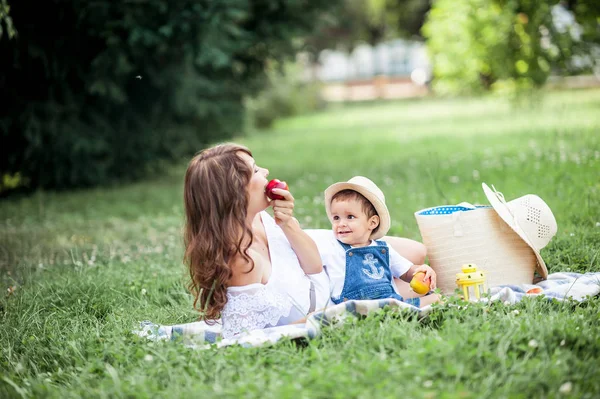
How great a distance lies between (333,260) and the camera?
12.4 feet

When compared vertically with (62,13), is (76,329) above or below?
below

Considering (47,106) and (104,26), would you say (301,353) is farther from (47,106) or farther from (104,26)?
(47,106)

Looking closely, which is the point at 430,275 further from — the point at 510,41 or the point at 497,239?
the point at 510,41

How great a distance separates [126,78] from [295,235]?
651cm

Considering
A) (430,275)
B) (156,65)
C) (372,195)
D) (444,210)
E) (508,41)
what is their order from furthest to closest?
(508,41), (156,65), (444,210), (372,195), (430,275)

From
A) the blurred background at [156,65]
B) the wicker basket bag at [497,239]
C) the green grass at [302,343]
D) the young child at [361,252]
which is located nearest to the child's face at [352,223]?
the young child at [361,252]

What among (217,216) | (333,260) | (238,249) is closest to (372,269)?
(333,260)

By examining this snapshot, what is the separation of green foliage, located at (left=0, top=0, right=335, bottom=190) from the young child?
15.6 feet

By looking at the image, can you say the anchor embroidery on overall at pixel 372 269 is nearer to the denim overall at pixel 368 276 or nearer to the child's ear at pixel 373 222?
the denim overall at pixel 368 276

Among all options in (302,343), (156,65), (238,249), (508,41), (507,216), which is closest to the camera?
(302,343)

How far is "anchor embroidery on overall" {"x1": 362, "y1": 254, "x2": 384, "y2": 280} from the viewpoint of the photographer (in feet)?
12.1

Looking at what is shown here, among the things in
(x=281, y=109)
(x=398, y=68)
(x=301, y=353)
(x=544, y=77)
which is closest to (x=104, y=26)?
(x=301, y=353)

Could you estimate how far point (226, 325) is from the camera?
3525 mm

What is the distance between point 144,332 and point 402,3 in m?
28.6
